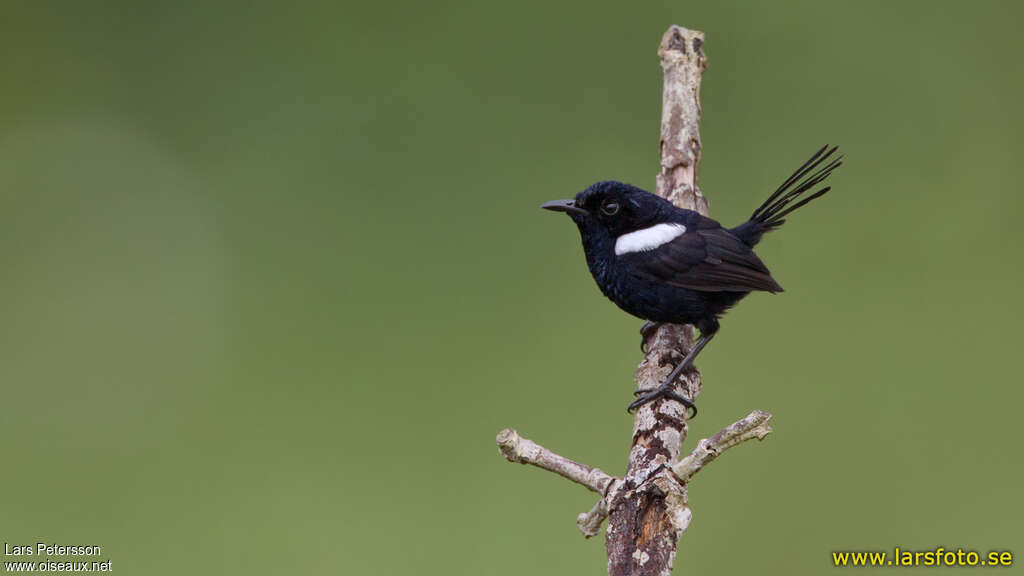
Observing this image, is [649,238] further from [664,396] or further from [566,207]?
[664,396]

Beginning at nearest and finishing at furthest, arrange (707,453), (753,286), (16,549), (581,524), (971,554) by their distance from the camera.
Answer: (707,453) < (581,524) < (753,286) < (971,554) < (16,549)

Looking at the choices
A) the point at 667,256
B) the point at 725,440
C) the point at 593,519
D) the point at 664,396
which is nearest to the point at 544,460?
the point at 593,519

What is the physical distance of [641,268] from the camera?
7.11 ft

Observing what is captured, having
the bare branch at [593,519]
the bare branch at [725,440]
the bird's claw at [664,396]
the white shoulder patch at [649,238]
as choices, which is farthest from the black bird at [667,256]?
the bare branch at [725,440]

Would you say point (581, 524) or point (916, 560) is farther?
point (916, 560)

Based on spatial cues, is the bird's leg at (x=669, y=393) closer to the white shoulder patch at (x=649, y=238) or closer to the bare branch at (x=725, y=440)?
the white shoulder patch at (x=649, y=238)

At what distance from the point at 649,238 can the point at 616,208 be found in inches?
4.7

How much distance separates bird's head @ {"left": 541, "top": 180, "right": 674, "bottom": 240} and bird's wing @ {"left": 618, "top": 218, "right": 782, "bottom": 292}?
86mm

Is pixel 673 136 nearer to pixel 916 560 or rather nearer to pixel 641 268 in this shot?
pixel 641 268

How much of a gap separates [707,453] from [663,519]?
166 millimetres

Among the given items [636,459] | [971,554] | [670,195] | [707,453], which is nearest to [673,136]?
[670,195]

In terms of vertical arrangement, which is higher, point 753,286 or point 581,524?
point 753,286

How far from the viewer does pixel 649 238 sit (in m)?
2.19

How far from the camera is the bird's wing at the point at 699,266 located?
215 centimetres
